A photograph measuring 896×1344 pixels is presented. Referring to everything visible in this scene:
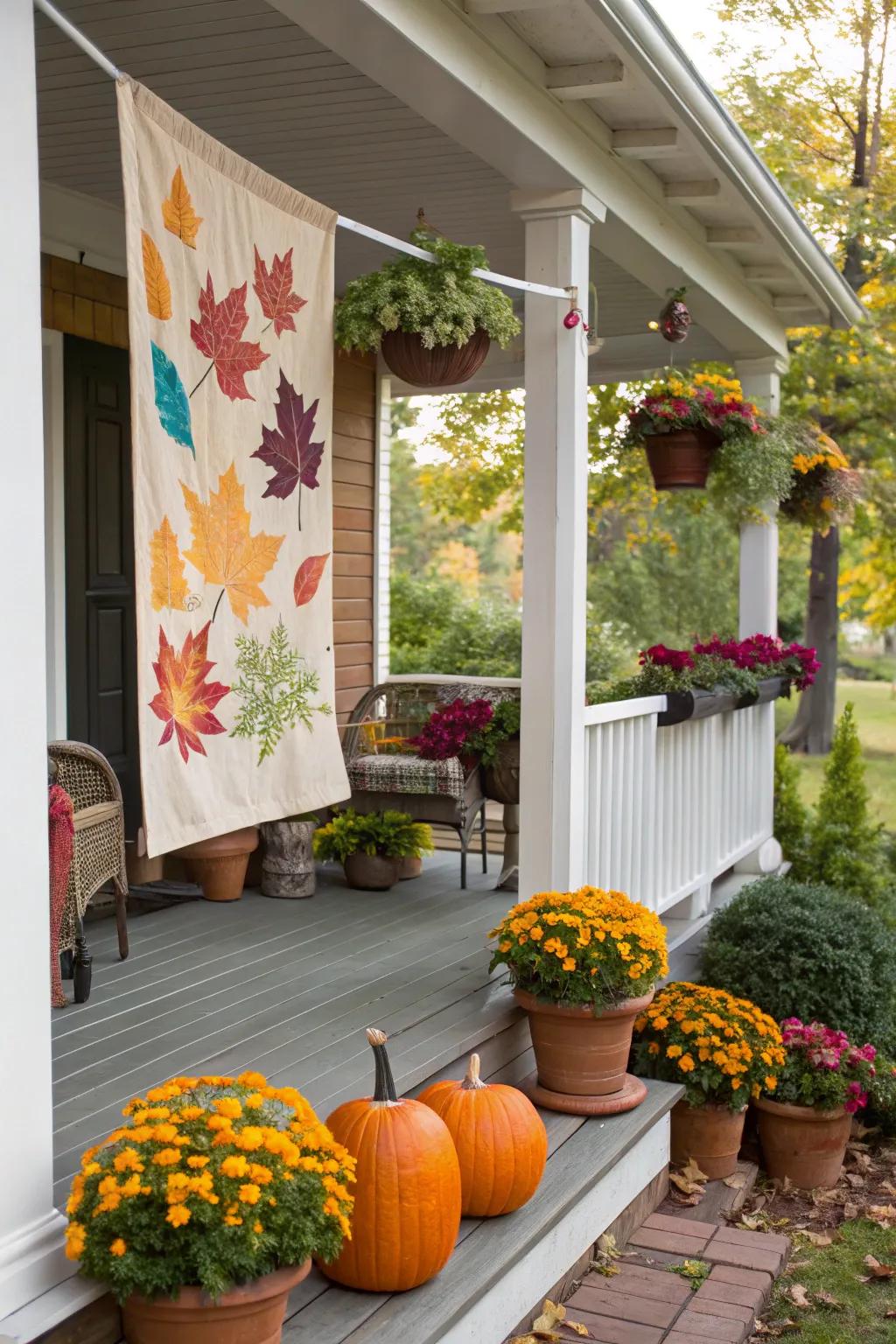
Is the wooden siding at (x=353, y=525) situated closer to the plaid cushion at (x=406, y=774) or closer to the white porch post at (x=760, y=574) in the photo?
the plaid cushion at (x=406, y=774)

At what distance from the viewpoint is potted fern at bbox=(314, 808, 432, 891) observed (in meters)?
5.58

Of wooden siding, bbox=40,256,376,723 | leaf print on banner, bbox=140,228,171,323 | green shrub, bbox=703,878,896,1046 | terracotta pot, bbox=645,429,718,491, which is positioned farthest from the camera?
wooden siding, bbox=40,256,376,723

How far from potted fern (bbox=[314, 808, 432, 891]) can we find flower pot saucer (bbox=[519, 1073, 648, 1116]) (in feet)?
6.37

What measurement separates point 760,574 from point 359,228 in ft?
14.4

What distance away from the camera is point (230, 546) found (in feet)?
9.10

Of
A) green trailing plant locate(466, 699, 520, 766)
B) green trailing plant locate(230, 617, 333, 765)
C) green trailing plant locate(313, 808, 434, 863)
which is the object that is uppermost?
green trailing plant locate(230, 617, 333, 765)

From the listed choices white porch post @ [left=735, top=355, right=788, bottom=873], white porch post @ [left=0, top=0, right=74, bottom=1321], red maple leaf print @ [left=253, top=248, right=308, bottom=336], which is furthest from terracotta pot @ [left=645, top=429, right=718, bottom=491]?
white porch post @ [left=0, top=0, right=74, bottom=1321]

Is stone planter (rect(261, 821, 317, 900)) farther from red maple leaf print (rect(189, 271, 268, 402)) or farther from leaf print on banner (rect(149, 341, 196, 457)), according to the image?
leaf print on banner (rect(149, 341, 196, 457))

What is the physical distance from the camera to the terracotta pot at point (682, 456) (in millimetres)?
5828

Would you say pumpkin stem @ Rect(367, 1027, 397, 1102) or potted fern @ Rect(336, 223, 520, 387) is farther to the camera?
potted fern @ Rect(336, 223, 520, 387)

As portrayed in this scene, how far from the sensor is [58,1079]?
3.17m

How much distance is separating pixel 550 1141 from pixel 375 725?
3048 mm

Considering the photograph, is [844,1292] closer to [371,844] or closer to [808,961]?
[808,961]

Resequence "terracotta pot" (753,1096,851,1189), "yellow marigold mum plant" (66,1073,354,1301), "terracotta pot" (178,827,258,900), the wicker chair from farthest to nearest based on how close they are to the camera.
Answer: "terracotta pot" (178,827,258,900) < "terracotta pot" (753,1096,851,1189) < the wicker chair < "yellow marigold mum plant" (66,1073,354,1301)
